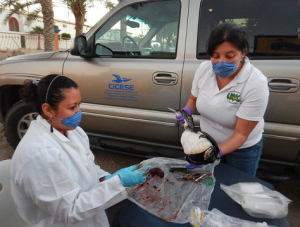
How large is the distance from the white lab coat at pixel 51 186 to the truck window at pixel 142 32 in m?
1.60

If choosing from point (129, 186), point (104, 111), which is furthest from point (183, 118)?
point (104, 111)

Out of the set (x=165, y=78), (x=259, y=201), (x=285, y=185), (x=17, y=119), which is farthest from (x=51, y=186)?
(x=285, y=185)

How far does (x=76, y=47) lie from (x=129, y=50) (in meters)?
0.58

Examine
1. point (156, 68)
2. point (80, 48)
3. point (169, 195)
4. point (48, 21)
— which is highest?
point (48, 21)

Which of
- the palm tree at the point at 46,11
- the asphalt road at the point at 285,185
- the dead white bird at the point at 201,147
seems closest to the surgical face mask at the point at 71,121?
the dead white bird at the point at 201,147

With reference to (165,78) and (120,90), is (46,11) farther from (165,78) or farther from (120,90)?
(165,78)

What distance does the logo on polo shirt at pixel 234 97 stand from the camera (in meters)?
1.51

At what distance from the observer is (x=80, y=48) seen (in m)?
2.57

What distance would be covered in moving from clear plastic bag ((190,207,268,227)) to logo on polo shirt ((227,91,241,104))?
2.46ft

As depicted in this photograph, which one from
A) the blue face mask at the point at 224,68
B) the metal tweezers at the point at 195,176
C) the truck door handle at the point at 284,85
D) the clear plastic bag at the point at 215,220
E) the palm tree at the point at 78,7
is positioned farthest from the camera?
the palm tree at the point at 78,7

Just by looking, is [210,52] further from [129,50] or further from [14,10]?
[14,10]

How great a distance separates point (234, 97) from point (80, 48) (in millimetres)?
1791

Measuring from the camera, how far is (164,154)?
263 cm

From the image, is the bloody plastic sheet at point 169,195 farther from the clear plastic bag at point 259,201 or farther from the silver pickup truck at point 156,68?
the silver pickup truck at point 156,68
